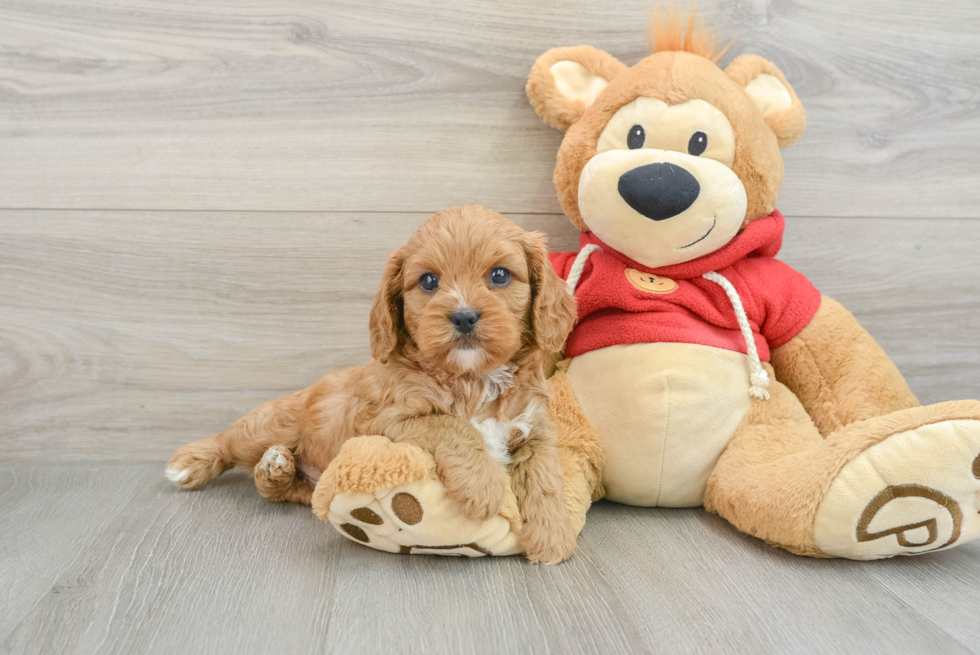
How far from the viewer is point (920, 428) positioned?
128cm

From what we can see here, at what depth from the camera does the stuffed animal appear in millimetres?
1506

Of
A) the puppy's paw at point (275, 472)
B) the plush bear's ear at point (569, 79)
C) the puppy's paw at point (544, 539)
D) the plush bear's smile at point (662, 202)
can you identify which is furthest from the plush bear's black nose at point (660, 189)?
the puppy's paw at point (275, 472)

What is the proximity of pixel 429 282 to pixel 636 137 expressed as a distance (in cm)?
65

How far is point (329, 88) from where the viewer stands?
74.8 inches

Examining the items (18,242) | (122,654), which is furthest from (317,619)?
(18,242)

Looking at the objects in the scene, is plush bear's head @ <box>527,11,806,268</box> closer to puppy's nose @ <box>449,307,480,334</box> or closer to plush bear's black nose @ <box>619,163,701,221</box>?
plush bear's black nose @ <box>619,163,701,221</box>

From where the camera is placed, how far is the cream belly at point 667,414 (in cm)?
155

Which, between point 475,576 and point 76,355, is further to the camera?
point 76,355

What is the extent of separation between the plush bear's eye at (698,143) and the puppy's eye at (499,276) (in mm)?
577

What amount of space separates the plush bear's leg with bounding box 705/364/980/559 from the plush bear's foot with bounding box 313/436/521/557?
0.58 m

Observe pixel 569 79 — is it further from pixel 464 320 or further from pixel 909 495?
pixel 909 495

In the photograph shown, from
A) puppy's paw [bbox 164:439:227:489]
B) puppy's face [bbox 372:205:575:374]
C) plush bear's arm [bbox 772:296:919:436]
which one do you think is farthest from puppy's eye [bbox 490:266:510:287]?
puppy's paw [bbox 164:439:227:489]

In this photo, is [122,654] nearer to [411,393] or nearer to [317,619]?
[317,619]

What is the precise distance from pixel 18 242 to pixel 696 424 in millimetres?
1958
